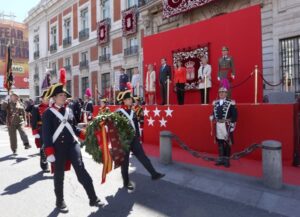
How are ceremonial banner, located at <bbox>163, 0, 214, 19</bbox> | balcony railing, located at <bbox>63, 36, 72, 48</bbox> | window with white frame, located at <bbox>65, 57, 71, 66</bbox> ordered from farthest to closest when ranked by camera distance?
1. window with white frame, located at <bbox>65, 57, 71, 66</bbox>
2. balcony railing, located at <bbox>63, 36, 72, 48</bbox>
3. ceremonial banner, located at <bbox>163, 0, 214, 19</bbox>

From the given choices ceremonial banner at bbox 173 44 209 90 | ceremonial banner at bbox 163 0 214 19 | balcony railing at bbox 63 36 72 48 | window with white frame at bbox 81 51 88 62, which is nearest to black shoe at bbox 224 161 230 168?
ceremonial banner at bbox 173 44 209 90

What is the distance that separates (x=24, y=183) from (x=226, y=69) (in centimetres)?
642

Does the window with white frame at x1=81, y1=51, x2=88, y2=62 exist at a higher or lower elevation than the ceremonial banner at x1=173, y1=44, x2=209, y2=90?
higher

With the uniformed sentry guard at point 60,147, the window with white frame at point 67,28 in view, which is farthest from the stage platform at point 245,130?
the window with white frame at point 67,28

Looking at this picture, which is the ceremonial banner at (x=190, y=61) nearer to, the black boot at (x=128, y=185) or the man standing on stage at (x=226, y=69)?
the man standing on stage at (x=226, y=69)

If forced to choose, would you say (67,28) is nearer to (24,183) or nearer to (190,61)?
(190,61)

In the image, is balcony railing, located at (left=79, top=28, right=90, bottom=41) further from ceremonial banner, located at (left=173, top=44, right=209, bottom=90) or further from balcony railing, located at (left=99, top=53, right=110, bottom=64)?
ceremonial banner, located at (left=173, top=44, right=209, bottom=90)

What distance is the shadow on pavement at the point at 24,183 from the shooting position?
5.93 meters

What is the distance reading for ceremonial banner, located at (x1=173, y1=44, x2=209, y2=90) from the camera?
486 inches

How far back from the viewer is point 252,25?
9.77 m

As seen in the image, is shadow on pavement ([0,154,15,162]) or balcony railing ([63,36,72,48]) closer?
shadow on pavement ([0,154,15,162])

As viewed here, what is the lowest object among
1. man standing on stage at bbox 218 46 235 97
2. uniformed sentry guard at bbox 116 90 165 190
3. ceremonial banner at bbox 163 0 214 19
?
uniformed sentry guard at bbox 116 90 165 190

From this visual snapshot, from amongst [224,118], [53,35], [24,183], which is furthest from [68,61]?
[224,118]

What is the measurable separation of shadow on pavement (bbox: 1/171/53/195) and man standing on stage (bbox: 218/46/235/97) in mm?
5763
